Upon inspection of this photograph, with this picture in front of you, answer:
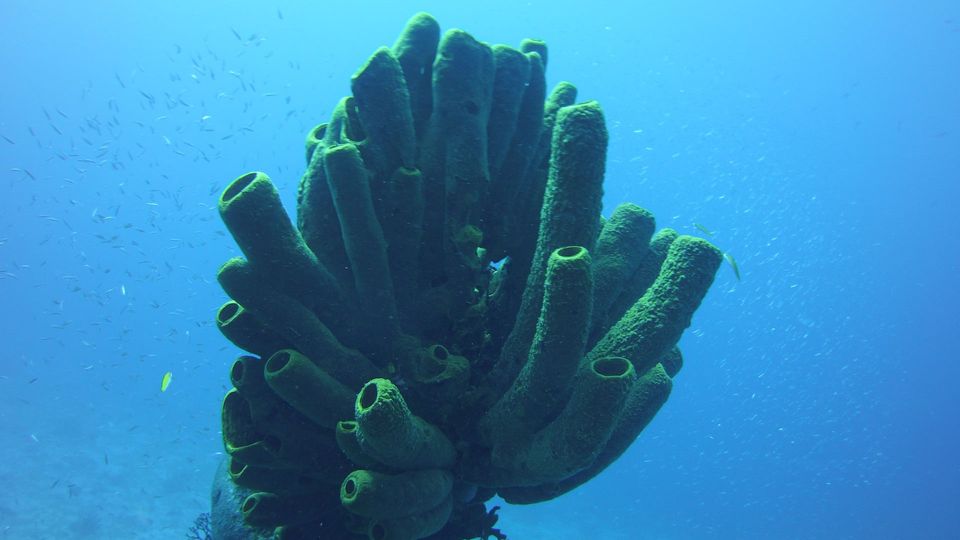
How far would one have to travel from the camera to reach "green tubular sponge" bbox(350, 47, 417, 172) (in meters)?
3.02

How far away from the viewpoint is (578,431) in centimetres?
256

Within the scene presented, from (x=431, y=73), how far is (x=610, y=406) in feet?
7.09

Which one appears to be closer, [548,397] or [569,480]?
[548,397]

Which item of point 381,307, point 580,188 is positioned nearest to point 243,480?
point 381,307

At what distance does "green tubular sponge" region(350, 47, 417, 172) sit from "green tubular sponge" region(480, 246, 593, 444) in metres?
1.15

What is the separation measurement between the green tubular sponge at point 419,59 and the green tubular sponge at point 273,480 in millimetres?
2018

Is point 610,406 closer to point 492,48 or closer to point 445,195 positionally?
point 445,195

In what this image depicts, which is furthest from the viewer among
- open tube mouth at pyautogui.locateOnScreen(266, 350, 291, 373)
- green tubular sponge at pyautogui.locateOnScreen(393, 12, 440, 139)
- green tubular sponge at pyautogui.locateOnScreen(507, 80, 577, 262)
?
green tubular sponge at pyautogui.locateOnScreen(507, 80, 577, 262)

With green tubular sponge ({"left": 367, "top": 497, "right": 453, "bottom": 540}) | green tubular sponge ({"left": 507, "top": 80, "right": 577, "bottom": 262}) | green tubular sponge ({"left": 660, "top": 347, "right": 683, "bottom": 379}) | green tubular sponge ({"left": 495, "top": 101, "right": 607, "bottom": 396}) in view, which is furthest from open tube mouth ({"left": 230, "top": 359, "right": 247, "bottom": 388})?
green tubular sponge ({"left": 660, "top": 347, "right": 683, "bottom": 379})

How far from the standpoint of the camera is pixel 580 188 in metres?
2.64

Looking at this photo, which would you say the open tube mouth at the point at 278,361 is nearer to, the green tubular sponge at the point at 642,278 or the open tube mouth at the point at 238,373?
the open tube mouth at the point at 238,373

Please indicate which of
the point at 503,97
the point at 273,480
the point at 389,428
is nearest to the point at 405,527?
the point at 389,428

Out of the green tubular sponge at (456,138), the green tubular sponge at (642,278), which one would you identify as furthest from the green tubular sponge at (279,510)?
the green tubular sponge at (642,278)

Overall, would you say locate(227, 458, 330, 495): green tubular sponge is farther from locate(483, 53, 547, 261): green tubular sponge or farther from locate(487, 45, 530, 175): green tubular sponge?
locate(487, 45, 530, 175): green tubular sponge
